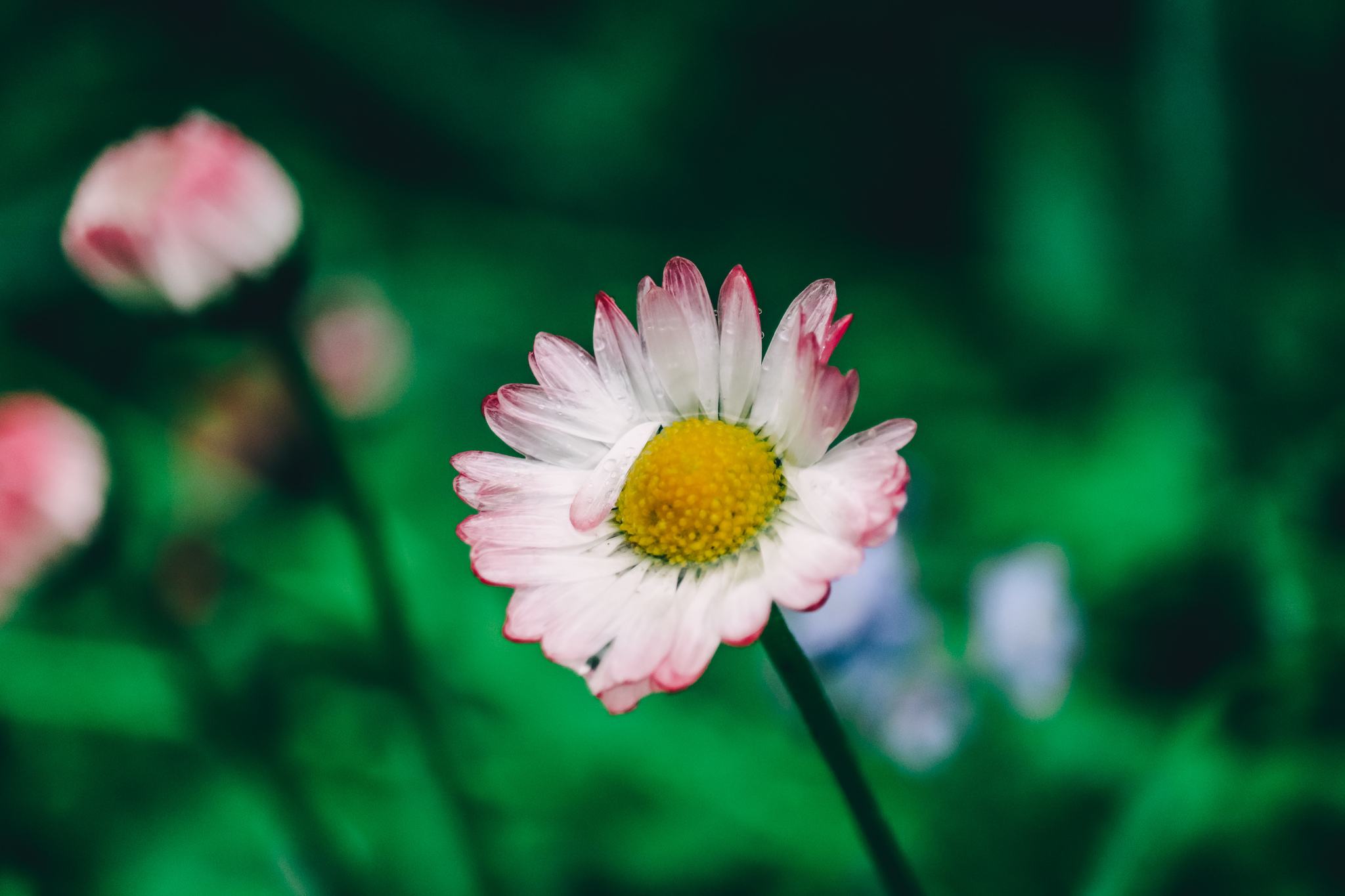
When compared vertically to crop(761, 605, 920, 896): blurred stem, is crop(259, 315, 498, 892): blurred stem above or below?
above

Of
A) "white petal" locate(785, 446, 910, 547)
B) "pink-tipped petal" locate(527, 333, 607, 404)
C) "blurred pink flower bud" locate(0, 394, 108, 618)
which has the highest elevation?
"blurred pink flower bud" locate(0, 394, 108, 618)

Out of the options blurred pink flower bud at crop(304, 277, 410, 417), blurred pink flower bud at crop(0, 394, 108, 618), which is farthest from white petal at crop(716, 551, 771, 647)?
blurred pink flower bud at crop(304, 277, 410, 417)

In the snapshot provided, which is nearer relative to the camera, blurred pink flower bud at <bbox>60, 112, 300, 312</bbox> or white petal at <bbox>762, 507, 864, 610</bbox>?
white petal at <bbox>762, 507, 864, 610</bbox>

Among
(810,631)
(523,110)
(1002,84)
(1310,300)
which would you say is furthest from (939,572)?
(523,110)

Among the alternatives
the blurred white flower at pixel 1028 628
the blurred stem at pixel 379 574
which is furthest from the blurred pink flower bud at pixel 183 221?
the blurred white flower at pixel 1028 628

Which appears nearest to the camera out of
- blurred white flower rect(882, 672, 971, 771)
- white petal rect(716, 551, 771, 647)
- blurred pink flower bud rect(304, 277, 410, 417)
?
white petal rect(716, 551, 771, 647)

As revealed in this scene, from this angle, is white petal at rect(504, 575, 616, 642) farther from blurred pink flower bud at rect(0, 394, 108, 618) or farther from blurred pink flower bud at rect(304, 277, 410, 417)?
blurred pink flower bud at rect(304, 277, 410, 417)

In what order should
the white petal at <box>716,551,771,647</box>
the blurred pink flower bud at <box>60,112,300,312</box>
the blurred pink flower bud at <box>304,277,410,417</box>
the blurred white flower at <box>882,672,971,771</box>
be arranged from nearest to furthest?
the white petal at <box>716,551,771,647</box> < the blurred pink flower bud at <box>60,112,300,312</box> < the blurred white flower at <box>882,672,971,771</box> < the blurred pink flower bud at <box>304,277,410,417</box>
